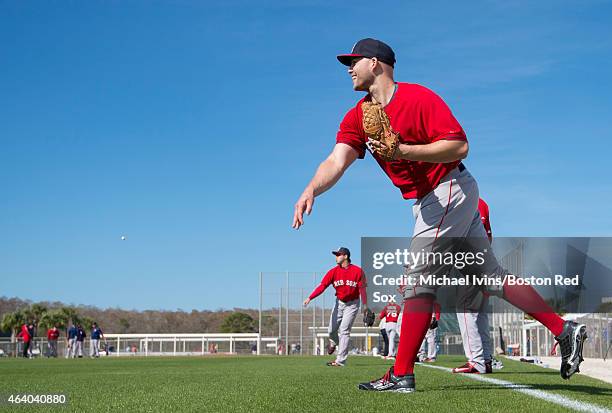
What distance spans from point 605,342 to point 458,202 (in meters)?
24.8

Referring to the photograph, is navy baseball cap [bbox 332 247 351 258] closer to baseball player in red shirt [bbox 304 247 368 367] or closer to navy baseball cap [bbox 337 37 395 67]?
baseball player in red shirt [bbox 304 247 368 367]

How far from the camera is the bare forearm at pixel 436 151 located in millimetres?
4812

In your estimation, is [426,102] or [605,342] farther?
[605,342]

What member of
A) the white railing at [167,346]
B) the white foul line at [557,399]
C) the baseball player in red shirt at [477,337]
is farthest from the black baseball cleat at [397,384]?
the white railing at [167,346]

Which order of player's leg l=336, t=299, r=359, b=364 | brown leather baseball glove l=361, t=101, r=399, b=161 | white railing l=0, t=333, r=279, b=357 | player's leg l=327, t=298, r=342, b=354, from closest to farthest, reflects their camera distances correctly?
brown leather baseball glove l=361, t=101, r=399, b=161 → player's leg l=336, t=299, r=359, b=364 → player's leg l=327, t=298, r=342, b=354 → white railing l=0, t=333, r=279, b=357

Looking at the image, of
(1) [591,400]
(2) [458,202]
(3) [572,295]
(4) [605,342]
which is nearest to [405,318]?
(2) [458,202]

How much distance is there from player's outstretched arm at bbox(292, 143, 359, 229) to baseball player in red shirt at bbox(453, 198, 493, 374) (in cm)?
313

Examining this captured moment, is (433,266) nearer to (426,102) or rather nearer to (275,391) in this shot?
(426,102)

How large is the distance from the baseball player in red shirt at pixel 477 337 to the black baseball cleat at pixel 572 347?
127 inches

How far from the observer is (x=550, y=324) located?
527cm

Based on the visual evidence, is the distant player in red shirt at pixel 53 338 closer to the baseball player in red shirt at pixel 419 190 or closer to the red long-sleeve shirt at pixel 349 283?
the red long-sleeve shirt at pixel 349 283

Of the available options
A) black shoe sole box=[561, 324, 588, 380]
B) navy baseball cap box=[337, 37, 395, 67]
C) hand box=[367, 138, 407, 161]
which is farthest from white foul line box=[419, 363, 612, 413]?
navy baseball cap box=[337, 37, 395, 67]

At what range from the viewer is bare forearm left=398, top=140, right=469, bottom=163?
4812 mm

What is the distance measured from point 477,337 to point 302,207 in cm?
453
